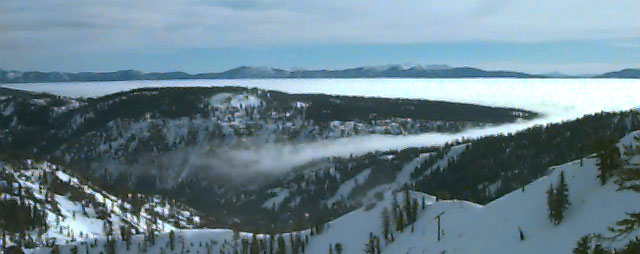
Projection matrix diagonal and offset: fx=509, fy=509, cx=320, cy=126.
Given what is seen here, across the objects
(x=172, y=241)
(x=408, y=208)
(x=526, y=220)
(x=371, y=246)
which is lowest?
(x=172, y=241)

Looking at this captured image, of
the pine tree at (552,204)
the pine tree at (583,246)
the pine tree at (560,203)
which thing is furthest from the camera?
the pine tree at (552,204)

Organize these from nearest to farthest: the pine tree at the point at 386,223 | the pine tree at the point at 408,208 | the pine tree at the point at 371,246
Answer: the pine tree at the point at 371,246
the pine tree at the point at 408,208
the pine tree at the point at 386,223

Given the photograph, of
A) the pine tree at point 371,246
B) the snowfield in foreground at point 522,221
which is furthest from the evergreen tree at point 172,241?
the pine tree at point 371,246

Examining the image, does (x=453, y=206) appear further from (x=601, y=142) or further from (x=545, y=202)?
(x=601, y=142)

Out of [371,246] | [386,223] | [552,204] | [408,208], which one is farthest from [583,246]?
A: [386,223]

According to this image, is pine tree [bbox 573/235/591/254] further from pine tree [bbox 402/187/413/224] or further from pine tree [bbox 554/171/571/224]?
pine tree [bbox 402/187/413/224]

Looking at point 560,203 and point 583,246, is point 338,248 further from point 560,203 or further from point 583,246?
point 583,246

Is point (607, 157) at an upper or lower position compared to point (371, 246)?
upper

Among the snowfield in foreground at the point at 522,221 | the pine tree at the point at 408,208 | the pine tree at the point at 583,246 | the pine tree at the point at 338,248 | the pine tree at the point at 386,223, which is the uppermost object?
the pine tree at the point at 583,246

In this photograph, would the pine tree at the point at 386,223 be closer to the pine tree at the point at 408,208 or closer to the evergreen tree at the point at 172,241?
the pine tree at the point at 408,208

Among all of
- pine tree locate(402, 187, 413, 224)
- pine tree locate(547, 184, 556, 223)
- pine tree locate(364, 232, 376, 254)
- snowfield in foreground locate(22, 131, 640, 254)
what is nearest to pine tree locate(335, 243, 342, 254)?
snowfield in foreground locate(22, 131, 640, 254)

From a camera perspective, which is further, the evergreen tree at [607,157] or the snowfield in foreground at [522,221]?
the snowfield in foreground at [522,221]
